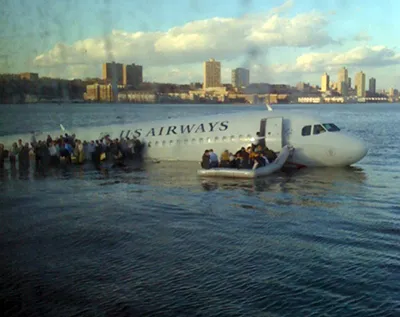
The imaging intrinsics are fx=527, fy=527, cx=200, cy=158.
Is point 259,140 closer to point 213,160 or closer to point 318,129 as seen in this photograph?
point 318,129

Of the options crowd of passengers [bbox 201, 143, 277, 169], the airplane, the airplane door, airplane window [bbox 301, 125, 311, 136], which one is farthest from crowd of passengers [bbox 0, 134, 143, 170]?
airplane window [bbox 301, 125, 311, 136]

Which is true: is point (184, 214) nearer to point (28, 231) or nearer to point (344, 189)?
point (28, 231)

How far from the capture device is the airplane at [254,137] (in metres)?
29.3

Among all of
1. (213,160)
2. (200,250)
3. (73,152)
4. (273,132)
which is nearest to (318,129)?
(273,132)

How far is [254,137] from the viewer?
Result: 30.2 m

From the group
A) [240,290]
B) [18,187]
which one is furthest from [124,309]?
[18,187]

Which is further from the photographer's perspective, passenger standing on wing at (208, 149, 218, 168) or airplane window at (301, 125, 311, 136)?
airplane window at (301, 125, 311, 136)

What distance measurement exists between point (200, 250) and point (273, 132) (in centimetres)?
1700

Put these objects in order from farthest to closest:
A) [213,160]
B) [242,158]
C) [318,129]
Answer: [318,129] < [213,160] < [242,158]

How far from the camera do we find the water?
1042 centimetres

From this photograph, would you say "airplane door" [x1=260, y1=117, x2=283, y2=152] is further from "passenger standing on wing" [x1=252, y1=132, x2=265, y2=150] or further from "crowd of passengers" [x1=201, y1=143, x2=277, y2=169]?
"crowd of passengers" [x1=201, y1=143, x2=277, y2=169]

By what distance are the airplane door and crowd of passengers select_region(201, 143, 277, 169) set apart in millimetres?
734

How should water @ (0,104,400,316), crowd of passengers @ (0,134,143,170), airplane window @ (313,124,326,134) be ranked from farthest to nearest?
crowd of passengers @ (0,134,143,170) → airplane window @ (313,124,326,134) → water @ (0,104,400,316)

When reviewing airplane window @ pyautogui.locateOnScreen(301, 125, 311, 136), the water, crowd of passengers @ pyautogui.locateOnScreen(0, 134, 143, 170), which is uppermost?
airplane window @ pyautogui.locateOnScreen(301, 125, 311, 136)
